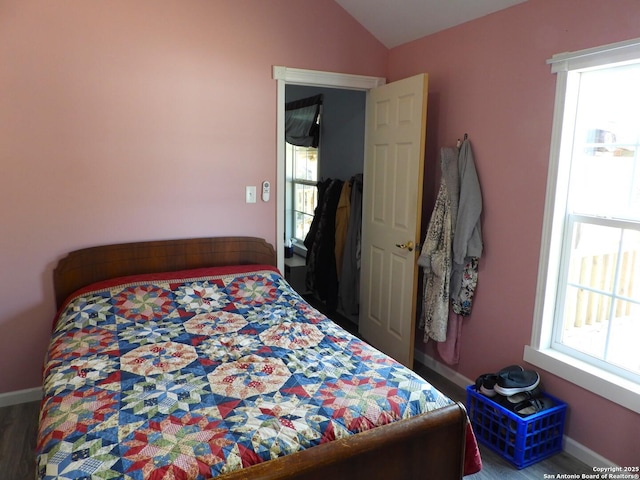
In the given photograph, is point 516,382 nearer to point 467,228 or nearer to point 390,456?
point 467,228

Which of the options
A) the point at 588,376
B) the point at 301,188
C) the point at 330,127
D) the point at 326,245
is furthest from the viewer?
the point at 301,188

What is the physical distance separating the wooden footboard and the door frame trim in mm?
1860

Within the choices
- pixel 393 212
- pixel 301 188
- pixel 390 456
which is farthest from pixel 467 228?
pixel 301 188

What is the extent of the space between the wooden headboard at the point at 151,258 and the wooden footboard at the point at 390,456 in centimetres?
180

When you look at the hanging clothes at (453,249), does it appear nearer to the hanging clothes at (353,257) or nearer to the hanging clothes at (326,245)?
the hanging clothes at (353,257)

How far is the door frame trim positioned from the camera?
3.03 meters

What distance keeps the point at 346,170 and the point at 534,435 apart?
8.83 feet

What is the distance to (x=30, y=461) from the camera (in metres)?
2.17

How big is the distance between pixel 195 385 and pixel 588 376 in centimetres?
180

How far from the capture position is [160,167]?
277 cm

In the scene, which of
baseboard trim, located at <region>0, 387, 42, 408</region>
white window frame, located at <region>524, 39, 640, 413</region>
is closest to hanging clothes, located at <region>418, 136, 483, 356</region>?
white window frame, located at <region>524, 39, 640, 413</region>

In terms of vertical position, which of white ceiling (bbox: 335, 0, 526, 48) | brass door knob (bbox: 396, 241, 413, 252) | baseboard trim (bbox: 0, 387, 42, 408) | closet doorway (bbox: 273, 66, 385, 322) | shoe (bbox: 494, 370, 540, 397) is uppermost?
white ceiling (bbox: 335, 0, 526, 48)

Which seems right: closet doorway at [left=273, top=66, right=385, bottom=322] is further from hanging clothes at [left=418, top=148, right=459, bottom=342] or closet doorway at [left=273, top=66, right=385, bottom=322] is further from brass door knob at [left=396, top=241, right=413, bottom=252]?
hanging clothes at [left=418, top=148, right=459, bottom=342]

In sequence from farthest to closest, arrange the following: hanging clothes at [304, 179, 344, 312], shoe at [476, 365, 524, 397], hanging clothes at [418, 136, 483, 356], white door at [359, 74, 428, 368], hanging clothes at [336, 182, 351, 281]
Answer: hanging clothes at [304, 179, 344, 312] < hanging clothes at [336, 182, 351, 281] < white door at [359, 74, 428, 368] < hanging clothes at [418, 136, 483, 356] < shoe at [476, 365, 524, 397]
